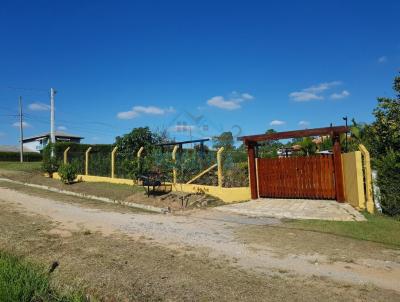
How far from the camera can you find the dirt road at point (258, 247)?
16.9ft

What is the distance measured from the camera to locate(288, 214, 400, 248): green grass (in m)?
7.84

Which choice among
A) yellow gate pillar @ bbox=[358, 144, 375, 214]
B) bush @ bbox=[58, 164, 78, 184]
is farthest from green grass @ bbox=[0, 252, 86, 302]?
bush @ bbox=[58, 164, 78, 184]

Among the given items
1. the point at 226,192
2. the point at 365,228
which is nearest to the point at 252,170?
the point at 226,192

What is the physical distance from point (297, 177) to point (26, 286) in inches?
421

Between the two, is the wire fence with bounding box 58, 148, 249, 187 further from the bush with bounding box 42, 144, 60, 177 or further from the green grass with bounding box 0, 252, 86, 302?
the green grass with bounding box 0, 252, 86, 302

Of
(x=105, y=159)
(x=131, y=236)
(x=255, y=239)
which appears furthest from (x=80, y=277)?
(x=105, y=159)

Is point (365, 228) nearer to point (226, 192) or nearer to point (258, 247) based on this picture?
point (258, 247)

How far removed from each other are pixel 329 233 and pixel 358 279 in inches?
129

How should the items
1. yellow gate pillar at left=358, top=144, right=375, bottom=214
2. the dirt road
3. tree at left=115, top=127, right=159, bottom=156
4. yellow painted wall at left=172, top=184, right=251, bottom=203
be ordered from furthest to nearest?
1. tree at left=115, top=127, right=159, bottom=156
2. yellow painted wall at left=172, top=184, right=251, bottom=203
3. yellow gate pillar at left=358, top=144, right=375, bottom=214
4. the dirt road

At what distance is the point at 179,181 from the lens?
16453mm

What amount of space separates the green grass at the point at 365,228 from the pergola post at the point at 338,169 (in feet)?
7.85

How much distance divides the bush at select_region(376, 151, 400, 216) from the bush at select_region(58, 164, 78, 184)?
1633 centimetres

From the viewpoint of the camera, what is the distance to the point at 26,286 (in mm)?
4992

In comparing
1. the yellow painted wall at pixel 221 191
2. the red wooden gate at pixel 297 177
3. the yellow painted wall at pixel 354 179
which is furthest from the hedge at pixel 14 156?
the yellow painted wall at pixel 354 179
